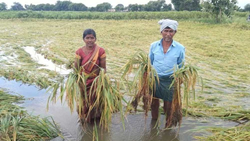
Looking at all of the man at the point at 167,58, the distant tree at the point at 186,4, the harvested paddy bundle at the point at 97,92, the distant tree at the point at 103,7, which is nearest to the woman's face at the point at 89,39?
the harvested paddy bundle at the point at 97,92

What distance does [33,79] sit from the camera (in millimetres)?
5090

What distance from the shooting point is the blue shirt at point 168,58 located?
107 inches

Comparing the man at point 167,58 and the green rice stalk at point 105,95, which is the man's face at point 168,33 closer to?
the man at point 167,58

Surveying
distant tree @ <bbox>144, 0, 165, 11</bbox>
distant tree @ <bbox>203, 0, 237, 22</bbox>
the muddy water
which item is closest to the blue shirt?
the muddy water

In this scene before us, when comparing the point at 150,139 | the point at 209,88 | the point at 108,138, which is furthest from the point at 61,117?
the point at 209,88

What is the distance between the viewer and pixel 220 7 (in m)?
17.8

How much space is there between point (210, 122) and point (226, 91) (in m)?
1.51

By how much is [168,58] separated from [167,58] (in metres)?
0.01

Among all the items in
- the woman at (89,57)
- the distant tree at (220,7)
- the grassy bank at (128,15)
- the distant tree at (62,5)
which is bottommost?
the woman at (89,57)

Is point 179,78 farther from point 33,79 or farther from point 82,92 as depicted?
point 33,79

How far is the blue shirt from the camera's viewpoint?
107 inches

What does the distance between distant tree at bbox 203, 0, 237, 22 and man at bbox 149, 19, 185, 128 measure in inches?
656

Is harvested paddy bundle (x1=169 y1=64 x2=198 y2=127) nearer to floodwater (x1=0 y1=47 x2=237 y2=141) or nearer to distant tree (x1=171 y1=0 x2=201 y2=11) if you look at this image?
floodwater (x1=0 y1=47 x2=237 y2=141)

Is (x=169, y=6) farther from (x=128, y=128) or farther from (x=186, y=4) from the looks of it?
(x=128, y=128)
